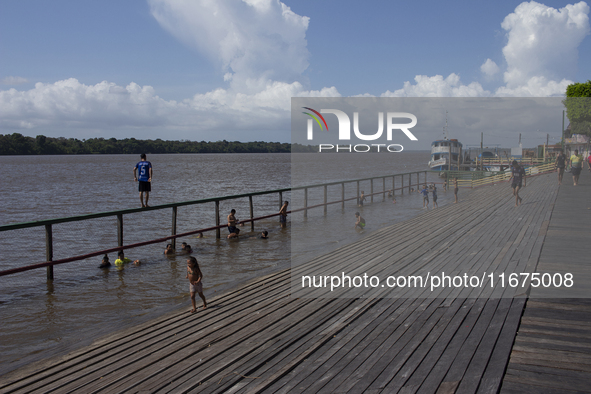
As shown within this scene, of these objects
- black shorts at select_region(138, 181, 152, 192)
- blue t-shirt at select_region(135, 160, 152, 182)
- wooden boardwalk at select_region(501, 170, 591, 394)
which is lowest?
wooden boardwalk at select_region(501, 170, 591, 394)

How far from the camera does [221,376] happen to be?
3.75 m

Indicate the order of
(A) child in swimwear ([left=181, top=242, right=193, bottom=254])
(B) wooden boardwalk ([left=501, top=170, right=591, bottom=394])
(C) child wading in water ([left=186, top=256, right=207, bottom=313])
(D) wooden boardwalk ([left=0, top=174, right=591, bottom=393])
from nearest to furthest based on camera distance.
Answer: (B) wooden boardwalk ([left=501, top=170, right=591, bottom=394]), (D) wooden boardwalk ([left=0, top=174, right=591, bottom=393]), (C) child wading in water ([left=186, top=256, right=207, bottom=313]), (A) child in swimwear ([left=181, top=242, right=193, bottom=254])

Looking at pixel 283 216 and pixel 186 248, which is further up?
pixel 283 216

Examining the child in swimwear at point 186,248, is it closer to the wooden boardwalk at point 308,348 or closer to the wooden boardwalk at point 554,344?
the wooden boardwalk at point 308,348

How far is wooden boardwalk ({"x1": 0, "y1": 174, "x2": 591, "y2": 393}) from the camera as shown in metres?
3.56

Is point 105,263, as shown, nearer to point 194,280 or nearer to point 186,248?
point 186,248

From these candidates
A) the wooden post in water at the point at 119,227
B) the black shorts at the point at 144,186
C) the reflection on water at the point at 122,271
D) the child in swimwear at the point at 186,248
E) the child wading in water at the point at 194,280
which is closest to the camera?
the child wading in water at the point at 194,280

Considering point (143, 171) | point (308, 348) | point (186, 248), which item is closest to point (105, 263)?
point (186, 248)

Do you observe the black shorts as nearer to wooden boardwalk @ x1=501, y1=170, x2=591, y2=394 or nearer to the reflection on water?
the reflection on water

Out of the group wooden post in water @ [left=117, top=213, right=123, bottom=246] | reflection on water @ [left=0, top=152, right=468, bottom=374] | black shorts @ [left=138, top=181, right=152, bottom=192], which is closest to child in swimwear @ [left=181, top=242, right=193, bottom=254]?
reflection on water @ [left=0, top=152, right=468, bottom=374]

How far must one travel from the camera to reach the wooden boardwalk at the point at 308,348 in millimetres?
3559

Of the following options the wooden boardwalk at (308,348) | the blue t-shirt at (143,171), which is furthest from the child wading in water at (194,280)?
the blue t-shirt at (143,171)

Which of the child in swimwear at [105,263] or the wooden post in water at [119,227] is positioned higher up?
the wooden post in water at [119,227]

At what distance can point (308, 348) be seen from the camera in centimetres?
418
